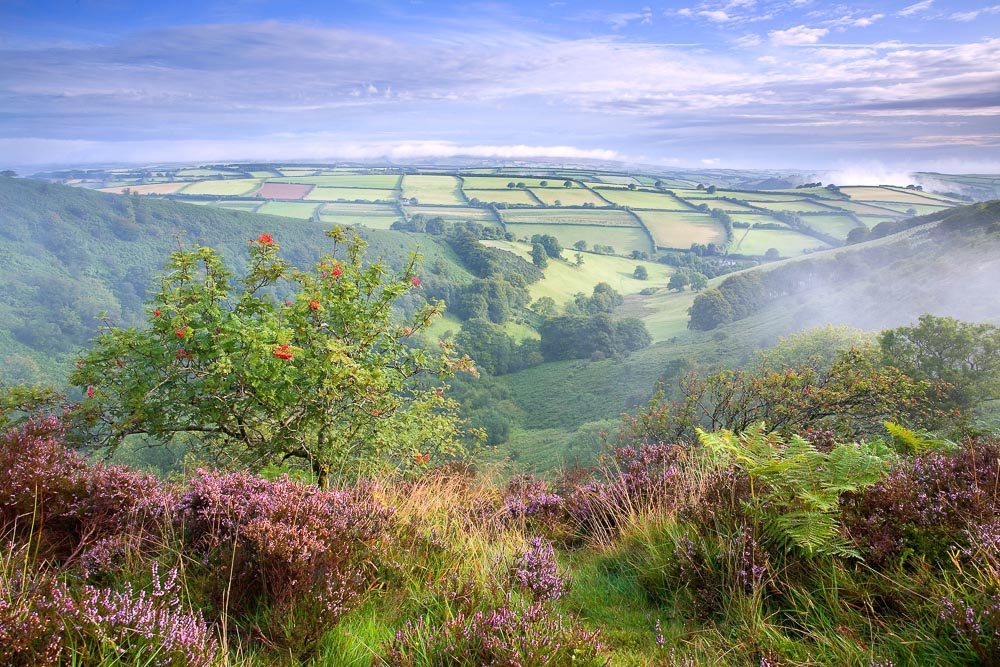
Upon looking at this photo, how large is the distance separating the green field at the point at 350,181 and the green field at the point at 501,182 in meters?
22.1

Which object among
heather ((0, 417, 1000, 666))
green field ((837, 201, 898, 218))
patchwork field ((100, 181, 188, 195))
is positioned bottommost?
heather ((0, 417, 1000, 666))

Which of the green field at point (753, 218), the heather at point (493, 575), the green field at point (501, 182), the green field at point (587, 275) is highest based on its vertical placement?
the green field at point (501, 182)

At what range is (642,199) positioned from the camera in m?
140

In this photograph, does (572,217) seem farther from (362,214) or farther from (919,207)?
(919,207)

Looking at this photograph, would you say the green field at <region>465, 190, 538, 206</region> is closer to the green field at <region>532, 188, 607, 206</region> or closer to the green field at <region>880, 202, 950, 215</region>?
the green field at <region>532, 188, 607, 206</region>

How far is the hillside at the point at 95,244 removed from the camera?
83750 millimetres

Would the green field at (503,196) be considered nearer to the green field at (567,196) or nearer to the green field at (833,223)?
the green field at (567,196)

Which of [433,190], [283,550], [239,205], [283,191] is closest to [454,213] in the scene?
[433,190]

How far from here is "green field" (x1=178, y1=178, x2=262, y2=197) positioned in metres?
128

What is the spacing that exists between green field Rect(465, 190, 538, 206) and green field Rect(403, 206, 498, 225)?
6.16 metres

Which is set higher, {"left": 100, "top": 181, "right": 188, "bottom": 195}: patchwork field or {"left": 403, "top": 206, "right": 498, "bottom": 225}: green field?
{"left": 100, "top": 181, "right": 188, "bottom": 195}: patchwork field

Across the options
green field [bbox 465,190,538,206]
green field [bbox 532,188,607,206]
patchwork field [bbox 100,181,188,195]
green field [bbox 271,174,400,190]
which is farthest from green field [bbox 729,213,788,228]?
patchwork field [bbox 100,181,188,195]

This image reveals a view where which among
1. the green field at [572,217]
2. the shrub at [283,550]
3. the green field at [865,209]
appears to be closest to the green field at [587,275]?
the green field at [572,217]

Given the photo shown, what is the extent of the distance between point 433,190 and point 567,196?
38527mm
